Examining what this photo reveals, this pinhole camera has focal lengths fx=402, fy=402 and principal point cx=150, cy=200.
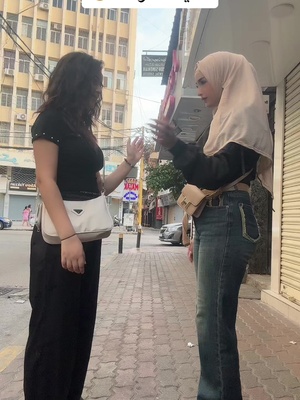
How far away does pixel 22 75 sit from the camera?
36.2 m

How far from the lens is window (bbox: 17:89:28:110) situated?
36.2 m

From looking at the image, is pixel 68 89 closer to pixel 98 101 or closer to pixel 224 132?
pixel 98 101

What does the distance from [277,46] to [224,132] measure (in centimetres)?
350

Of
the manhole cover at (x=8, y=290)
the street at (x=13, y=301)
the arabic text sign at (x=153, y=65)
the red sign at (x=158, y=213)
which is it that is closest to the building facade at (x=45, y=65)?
the red sign at (x=158, y=213)

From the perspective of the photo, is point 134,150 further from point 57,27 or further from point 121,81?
point 57,27

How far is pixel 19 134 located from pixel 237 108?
120 feet

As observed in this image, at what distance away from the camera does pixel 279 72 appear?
→ 17.4ft

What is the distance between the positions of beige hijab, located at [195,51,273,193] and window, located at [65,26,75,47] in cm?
3942

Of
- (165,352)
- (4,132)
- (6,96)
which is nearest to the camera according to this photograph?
(165,352)

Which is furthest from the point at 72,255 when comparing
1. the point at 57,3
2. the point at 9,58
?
the point at 57,3

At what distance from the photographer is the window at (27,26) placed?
36.5 metres

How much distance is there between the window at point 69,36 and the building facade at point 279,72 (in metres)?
35.2

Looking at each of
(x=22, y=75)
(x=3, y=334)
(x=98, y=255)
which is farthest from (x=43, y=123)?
(x=22, y=75)

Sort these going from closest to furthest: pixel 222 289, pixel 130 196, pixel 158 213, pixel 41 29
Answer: pixel 222 289
pixel 130 196
pixel 41 29
pixel 158 213
